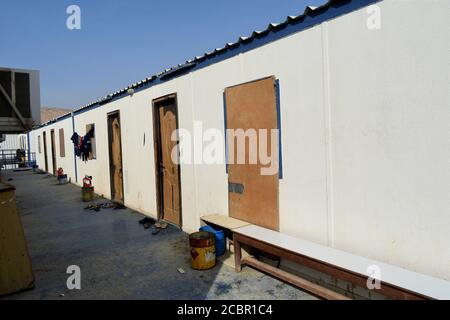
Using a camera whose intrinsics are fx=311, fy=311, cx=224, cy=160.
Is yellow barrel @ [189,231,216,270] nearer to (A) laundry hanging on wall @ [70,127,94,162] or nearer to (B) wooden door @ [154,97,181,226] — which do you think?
(B) wooden door @ [154,97,181,226]

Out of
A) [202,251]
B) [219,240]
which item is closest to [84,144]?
→ [219,240]

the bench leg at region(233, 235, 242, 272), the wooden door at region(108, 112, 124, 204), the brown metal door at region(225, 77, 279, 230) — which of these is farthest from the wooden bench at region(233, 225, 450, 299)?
the wooden door at region(108, 112, 124, 204)

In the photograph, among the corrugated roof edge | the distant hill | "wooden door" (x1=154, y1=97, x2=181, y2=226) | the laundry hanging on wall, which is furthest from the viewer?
the distant hill

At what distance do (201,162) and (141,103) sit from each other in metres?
A: 2.95

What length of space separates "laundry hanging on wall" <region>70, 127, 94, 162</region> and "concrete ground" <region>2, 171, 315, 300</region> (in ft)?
13.8

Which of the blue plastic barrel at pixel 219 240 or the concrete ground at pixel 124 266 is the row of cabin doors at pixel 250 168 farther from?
the concrete ground at pixel 124 266

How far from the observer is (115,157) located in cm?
953

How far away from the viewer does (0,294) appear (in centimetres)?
376

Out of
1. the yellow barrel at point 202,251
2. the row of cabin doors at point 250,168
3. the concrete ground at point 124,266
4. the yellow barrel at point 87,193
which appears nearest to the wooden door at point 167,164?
the row of cabin doors at point 250,168

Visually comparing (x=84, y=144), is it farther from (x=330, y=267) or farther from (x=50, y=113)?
(x=50, y=113)

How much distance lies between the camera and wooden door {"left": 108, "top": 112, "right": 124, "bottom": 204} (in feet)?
30.0

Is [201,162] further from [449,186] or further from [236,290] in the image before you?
[449,186]

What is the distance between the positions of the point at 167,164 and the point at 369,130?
14.9 ft
